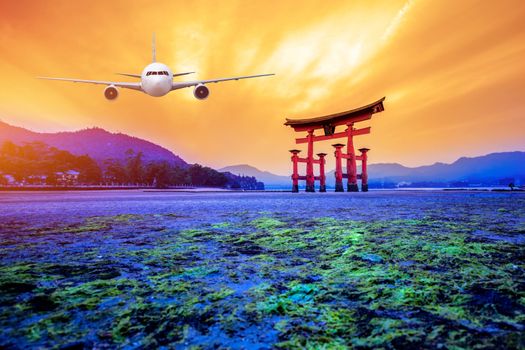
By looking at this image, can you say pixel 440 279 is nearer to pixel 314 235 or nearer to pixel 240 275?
pixel 240 275

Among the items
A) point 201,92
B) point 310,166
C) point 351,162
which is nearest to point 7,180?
point 201,92

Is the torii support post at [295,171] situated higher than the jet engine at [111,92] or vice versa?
the jet engine at [111,92]

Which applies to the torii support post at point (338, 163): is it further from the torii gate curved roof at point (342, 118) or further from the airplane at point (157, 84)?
the airplane at point (157, 84)

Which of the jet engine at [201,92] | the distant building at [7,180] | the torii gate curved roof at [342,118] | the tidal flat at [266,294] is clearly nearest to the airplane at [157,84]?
the jet engine at [201,92]

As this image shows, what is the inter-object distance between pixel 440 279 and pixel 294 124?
2264 cm

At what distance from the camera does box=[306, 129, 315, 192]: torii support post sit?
71.0 ft

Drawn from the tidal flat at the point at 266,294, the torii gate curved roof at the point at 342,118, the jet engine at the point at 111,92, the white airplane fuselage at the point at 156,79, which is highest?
the white airplane fuselage at the point at 156,79

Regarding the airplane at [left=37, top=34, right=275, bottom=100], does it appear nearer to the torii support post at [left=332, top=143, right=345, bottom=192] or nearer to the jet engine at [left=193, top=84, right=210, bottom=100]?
the jet engine at [left=193, top=84, right=210, bottom=100]

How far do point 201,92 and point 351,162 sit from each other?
11.8 meters

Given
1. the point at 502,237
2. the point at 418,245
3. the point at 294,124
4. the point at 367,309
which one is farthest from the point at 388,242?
the point at 294,124

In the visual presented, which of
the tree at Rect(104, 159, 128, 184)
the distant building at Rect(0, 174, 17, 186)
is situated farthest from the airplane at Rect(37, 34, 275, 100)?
the tree at Rect(104, 159, 128, 184)

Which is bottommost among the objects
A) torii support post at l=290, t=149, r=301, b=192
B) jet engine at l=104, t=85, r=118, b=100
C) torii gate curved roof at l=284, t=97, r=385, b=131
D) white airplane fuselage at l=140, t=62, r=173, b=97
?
torii support post at l=290, t=149, r=301, b=192

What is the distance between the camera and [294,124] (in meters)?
23.4

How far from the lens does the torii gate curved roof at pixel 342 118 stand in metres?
18.2
